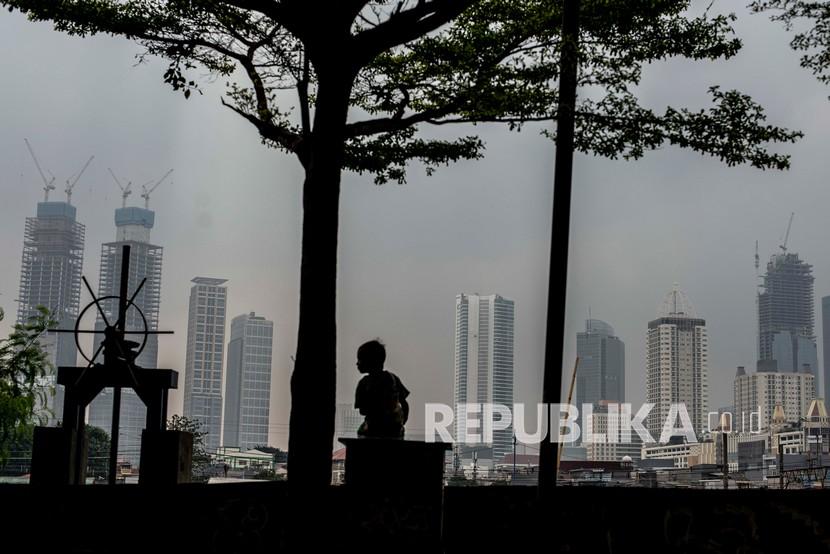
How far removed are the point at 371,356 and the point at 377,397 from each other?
0.27 m

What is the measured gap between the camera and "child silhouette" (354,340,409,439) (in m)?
6.55

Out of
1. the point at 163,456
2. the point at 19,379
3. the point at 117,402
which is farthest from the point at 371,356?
the point at 19,379

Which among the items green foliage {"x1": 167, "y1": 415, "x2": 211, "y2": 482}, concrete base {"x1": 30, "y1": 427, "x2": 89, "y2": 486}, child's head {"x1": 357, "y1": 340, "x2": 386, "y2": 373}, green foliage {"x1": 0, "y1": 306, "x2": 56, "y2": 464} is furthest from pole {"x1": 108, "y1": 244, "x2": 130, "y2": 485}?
green foliage {"x1": 167, "y1": 415, "x2": 211, "y2": 482}

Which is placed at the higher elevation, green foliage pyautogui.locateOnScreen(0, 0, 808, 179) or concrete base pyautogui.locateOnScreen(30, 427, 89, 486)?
green foliage pyautogui.locateOnScreen(0, 0, 808, 179)

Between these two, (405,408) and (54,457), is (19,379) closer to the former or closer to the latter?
(54,457)

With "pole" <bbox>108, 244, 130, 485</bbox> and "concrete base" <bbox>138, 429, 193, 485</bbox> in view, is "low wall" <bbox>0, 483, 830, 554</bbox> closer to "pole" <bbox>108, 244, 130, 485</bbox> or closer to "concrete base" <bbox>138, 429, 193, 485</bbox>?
"concrete base" <bbox>138, 429, 193, 485</bbox>

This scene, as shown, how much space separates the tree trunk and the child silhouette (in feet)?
3.02

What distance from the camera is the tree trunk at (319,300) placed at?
Answer: 7.55m

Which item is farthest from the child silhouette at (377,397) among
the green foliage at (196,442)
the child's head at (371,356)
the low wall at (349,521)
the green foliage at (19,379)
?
the green foliage at (196,442)

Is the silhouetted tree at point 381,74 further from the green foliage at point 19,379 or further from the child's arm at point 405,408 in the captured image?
the green foliage at point 19,379

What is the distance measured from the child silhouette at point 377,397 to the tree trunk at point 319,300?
919 mm

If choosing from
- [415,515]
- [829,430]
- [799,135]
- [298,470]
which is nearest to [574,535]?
[415,515]

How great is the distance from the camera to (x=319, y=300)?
767 centimetres

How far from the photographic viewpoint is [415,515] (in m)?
5.27
